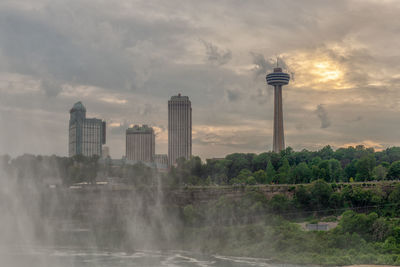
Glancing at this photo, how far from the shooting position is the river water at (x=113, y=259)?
2916 inches

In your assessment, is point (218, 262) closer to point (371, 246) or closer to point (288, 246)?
point (288, 246)

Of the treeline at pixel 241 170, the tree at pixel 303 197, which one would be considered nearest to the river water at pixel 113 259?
the tree at pixel 303 197

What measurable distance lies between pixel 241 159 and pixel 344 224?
308 feet

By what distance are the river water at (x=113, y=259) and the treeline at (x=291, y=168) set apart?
5530 centimetres

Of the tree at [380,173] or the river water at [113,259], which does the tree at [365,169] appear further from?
the river water at [113,259]

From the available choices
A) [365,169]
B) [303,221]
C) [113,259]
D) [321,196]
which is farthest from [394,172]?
[113,259]

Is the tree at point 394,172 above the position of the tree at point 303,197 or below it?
above

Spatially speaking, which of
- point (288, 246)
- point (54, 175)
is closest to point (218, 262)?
point (288, 246)

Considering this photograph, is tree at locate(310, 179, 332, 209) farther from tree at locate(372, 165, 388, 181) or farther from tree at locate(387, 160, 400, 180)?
tree at locate(387, 160, 400, 180)

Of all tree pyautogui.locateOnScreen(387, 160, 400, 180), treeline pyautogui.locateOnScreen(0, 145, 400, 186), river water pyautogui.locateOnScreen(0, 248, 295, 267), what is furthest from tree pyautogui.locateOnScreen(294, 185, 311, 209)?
river water pyautogui.locateOnScreen(0, 248, 295, 267)

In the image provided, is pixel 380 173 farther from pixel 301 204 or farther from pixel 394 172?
pixel 301 204

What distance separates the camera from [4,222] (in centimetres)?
9294

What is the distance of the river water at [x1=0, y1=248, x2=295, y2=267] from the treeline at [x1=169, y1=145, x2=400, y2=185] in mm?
55298

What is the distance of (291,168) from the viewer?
157m
